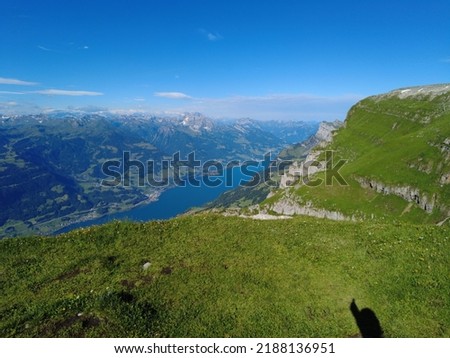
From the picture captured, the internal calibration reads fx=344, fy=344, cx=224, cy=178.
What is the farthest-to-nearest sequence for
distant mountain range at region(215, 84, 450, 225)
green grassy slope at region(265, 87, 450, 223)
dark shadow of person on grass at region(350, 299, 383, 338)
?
distant mountain range at region(215, 84, 450, 225), green grassy slope at region(265, 87, 450, 223), dark shadow of person on grass at region(350, 299, 383, 338)

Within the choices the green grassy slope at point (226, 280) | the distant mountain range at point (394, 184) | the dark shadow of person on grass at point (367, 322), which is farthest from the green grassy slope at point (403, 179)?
the dark shadow of person on grass at point (367, 322)

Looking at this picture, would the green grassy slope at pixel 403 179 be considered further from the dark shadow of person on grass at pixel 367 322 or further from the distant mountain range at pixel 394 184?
the dark shadow of person on grass at pixel 367 322

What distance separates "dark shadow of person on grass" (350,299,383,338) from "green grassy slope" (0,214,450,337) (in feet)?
0.94

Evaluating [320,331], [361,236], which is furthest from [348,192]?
[320,331]

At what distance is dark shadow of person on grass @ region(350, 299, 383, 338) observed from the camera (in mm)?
16438

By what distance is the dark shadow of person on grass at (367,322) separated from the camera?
647 inches

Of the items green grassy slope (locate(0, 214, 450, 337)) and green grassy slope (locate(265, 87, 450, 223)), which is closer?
green grassy slope (locate(0, 214, 450, 337))

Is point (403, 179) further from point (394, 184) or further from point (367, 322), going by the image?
point (367, 322)

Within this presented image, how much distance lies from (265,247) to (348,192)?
383 ft

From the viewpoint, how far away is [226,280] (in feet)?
65.4

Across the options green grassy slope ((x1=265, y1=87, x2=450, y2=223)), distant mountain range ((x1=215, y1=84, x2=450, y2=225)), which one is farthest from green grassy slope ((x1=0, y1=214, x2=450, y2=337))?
green grassy slope ((x1=265, y1=87, x2=450, y2=223))

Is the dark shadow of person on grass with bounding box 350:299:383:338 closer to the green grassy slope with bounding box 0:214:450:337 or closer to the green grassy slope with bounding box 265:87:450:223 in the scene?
the green grassy slope with bounding box 0:214:450:337

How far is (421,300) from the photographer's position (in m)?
17.8
